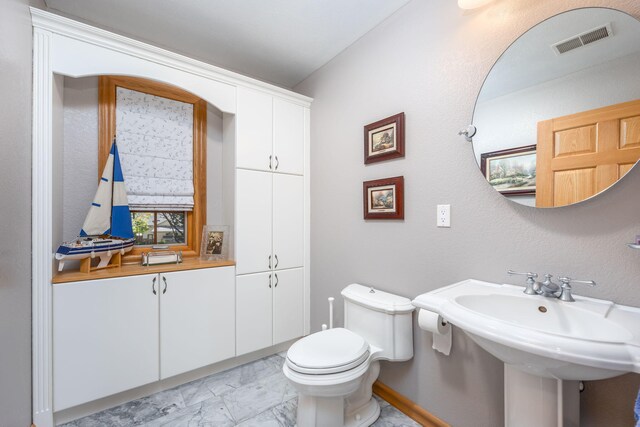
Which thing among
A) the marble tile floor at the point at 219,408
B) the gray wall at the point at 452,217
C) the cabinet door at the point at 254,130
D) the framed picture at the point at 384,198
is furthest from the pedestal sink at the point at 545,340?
the cabinet door at the point at 254,130

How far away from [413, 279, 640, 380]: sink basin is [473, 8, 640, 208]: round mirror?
433 mm

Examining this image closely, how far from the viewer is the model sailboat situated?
1.80m

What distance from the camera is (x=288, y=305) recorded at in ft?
8.26

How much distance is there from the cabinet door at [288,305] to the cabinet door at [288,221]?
100mm

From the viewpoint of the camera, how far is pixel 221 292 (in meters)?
2.16

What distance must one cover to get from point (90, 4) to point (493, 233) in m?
2.84

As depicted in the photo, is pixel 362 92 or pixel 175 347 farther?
pixel 362 92

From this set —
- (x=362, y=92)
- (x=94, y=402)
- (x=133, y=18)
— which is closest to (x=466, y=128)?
(x=362, y=92)

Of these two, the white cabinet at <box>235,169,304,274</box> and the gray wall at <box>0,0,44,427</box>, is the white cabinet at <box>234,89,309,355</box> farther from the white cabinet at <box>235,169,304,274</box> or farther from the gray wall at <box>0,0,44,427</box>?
the gray wall at <box>0,0,44,427</box>

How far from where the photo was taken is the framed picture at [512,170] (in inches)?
49.5

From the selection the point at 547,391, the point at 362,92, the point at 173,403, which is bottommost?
the point at 173,403

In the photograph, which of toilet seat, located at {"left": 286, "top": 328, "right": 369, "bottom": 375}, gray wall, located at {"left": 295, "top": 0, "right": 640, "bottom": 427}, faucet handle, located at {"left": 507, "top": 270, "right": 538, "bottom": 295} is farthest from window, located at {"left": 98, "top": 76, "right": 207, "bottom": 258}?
faucet handle, located at {"left": 507, "top": 270, "right": 538, "bottom": 295}

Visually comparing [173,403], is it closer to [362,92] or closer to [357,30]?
[362,92]

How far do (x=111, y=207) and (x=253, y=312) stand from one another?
132cm
